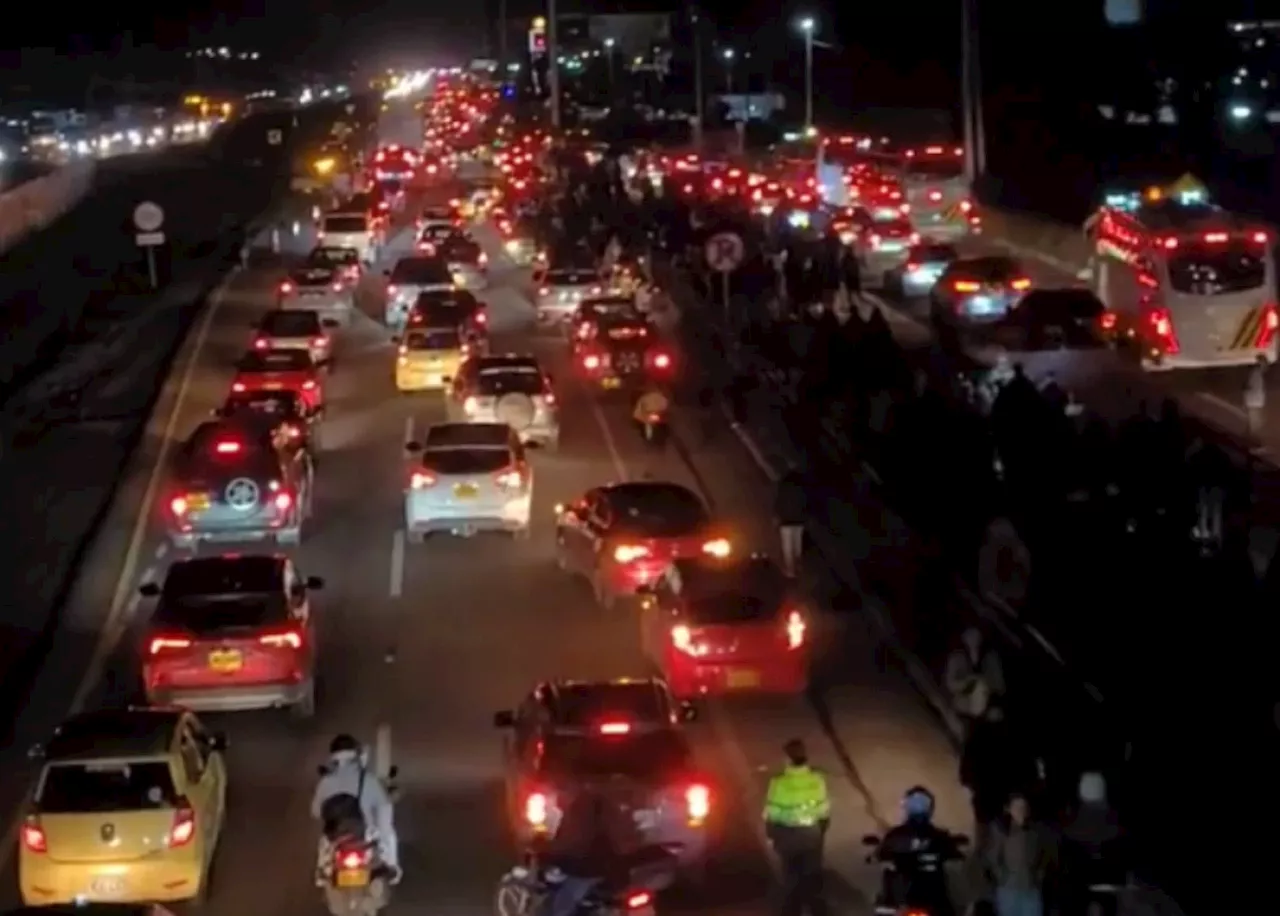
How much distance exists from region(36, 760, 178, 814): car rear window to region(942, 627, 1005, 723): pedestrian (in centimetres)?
554

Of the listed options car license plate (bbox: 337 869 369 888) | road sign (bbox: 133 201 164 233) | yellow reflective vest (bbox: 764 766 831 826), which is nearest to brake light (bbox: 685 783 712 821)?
yellow reflective vest (bbox: 764 766 831 826)

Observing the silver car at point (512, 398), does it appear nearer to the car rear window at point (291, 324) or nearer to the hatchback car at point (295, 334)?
the hatchback car at point (295, 334)

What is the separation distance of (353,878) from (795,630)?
8.04 metres

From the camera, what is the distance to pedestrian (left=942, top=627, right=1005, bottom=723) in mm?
17828

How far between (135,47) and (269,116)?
1231cm

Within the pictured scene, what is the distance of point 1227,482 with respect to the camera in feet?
78.2

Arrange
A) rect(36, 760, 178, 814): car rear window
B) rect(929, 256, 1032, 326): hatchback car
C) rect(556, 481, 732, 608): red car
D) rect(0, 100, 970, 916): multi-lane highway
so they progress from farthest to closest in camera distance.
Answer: rect(929, 256, 1032, 326): hatchback car → rect(556, 481, 732, 608): red car → rect(0, 100, 970, 916): multi-lane highway → rect(36, 760, 178, 814): car rear window

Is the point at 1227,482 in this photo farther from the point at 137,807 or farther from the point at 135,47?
the point at 135,47

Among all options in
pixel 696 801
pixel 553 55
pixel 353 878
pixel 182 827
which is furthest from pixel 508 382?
pixel 553 55

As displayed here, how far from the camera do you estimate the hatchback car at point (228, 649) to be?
75.3 ft

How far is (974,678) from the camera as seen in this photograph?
18.0 metres

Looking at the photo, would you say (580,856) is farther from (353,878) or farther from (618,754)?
(618,754)

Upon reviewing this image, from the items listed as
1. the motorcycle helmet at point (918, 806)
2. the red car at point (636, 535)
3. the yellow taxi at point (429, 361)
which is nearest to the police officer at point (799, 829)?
the motorcycle helmet at point (918, 806)

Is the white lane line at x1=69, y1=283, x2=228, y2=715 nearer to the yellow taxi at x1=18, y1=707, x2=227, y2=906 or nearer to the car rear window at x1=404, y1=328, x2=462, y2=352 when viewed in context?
the car rear window at x1=404, y1=328, x2=462, y2=352
